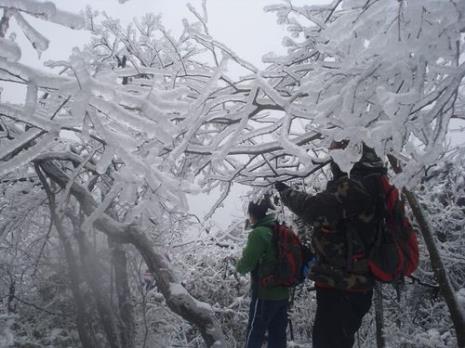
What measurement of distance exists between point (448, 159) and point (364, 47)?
896 millimetres

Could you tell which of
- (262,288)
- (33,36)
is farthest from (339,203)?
(33,36)

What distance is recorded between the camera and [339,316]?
198cm

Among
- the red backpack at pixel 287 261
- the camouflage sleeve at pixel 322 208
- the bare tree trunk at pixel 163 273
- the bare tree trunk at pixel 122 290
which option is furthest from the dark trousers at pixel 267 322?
the bare tree trunk at pixel 122 290

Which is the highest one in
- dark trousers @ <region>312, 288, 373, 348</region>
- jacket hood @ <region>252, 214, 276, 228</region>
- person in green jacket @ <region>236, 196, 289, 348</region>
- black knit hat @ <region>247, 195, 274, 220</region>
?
black knit hat @ <region>247, 195, 274, 220</region>

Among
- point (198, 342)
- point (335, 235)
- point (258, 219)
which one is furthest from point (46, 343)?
point (335, 235)

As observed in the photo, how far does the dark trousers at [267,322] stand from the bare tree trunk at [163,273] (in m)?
0.63

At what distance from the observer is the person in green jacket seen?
2.88 m

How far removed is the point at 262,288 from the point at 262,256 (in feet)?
0.95

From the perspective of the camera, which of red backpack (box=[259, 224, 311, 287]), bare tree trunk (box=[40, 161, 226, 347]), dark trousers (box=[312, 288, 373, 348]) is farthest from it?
red backpack (box=[259, 224, 311, 287])

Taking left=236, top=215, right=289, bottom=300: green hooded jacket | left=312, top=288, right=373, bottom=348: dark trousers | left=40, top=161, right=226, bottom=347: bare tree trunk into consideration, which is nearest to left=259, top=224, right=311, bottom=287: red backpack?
left=236, top=215, right=289, bottom=300: green hooded jacket

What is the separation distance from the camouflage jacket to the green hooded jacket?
0.89 metres

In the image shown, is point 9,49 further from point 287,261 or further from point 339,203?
point 287,261

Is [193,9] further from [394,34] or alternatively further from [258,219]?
[258,219]

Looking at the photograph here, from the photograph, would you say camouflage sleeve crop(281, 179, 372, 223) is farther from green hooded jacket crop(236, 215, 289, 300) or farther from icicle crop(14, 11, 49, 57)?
icicle crop(14, 11, 49, 57)
